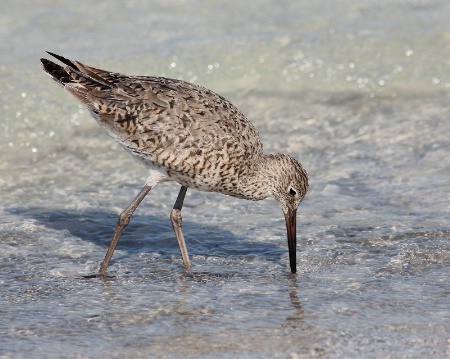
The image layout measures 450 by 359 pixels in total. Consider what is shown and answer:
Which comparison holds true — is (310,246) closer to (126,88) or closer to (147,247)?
(147,247)

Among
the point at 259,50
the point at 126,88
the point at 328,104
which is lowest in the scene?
the point at 126,88

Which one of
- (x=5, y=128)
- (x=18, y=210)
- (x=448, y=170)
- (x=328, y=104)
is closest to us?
(x=18, y=210)

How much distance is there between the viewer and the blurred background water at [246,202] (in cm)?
600

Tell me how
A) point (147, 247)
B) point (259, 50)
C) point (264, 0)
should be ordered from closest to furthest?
point (147, 247)
point (259, 50)
point (264, 0)

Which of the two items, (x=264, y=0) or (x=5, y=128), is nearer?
(x=5, y=128)

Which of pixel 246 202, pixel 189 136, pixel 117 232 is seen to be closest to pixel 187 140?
pixel 189 136

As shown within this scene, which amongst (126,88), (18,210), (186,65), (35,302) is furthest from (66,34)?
(35,302)

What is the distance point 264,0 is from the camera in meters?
14.5

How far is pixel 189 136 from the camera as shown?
24.1ft

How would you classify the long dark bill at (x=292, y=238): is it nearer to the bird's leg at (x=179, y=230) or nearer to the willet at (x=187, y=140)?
the willet at (x=187, y=140)

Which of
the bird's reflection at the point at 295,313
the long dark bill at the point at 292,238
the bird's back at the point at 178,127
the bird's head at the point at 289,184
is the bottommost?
the bird's reflection at the point at 295,313

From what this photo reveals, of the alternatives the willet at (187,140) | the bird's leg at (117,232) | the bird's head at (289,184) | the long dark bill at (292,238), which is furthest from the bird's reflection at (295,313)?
the bird's leg at (117,232)

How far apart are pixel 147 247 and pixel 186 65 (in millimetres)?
4754

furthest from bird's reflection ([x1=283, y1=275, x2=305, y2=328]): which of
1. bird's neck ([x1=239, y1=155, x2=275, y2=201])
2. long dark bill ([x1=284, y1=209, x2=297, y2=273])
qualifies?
bird's neck ([x1=239, y1=155, x2=275, y2=201])
